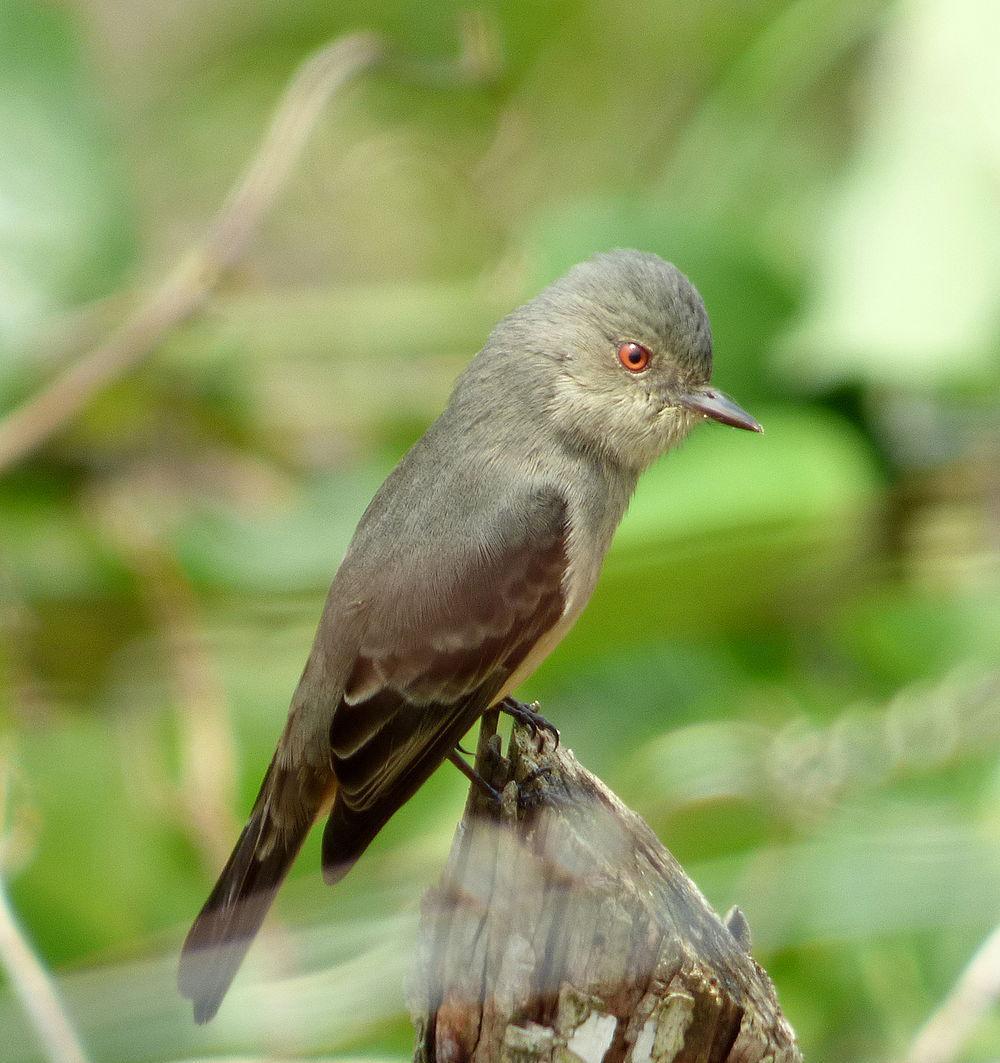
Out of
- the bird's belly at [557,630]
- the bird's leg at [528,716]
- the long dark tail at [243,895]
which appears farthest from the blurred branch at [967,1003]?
the long dark tail at [243,895]

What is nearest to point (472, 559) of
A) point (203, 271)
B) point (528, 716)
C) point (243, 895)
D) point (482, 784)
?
point (528, 716)

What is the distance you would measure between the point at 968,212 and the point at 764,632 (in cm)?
165

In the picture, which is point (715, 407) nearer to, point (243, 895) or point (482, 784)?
point (482, 784)

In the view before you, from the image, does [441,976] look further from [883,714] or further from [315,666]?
[883,714]

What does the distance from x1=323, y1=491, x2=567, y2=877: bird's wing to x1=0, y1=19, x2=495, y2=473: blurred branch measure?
201 centimetres

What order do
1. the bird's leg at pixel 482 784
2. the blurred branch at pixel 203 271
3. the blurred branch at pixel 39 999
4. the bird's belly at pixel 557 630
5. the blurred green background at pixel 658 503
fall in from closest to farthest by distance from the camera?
the blurred branch at pixel 39 999, the bird's leg at pixel 482 784, the bird's belly at pixel 557 630, the blurred green background at pixel 658 503, the blurred branch at pixel 203 271

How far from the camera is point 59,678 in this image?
541 cm

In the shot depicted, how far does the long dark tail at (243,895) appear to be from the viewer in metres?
2.60

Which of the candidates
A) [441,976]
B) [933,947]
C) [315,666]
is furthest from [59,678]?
[441,976]

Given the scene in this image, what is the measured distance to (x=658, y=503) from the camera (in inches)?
195

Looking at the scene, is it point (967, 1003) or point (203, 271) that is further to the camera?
point (203, 271)

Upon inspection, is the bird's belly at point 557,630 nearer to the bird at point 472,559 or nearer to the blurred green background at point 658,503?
the bird at point 472,559

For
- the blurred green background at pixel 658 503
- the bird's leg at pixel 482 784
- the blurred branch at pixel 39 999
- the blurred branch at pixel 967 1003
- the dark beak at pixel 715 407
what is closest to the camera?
the blurred branch at pixel 39 999

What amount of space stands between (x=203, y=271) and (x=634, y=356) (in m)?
1.80
